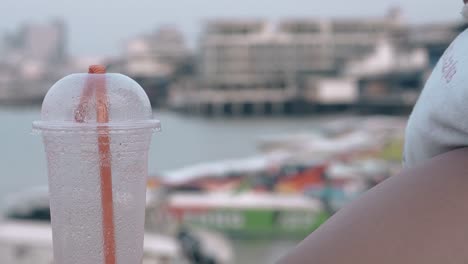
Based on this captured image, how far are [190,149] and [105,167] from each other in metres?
19.5

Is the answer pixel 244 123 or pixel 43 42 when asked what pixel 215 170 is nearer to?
pixel 244 123

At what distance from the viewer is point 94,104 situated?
50cm

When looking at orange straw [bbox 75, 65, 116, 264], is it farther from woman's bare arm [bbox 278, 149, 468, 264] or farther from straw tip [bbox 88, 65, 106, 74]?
woman's bare arm [bbox 278, 149, 468, 264]

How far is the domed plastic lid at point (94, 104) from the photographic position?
49 centimetres

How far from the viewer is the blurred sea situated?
24.6 ft

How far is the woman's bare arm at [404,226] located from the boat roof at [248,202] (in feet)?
23.9

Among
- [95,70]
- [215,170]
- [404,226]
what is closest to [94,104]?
[95,70]

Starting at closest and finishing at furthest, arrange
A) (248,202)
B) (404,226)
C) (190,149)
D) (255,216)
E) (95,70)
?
(404,226) → (95,70) → (255,216) → (248,202) → (190,149)

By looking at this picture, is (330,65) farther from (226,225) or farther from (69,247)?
(69,247)

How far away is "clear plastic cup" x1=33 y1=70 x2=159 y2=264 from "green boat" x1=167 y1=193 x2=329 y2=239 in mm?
7152

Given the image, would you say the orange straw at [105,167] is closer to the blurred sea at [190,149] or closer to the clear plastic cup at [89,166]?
the clear plastic cup at [89,166]

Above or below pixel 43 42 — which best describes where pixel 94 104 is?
above

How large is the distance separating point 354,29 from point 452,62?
38112mm

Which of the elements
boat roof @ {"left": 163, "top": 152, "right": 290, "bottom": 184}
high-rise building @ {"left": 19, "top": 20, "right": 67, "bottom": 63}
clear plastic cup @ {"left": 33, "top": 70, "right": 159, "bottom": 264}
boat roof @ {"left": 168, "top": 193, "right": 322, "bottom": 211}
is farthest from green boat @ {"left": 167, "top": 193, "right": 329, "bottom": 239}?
high-rise building @ {"left": 19, "top": 20, "right": 67, "bottom": 63}
